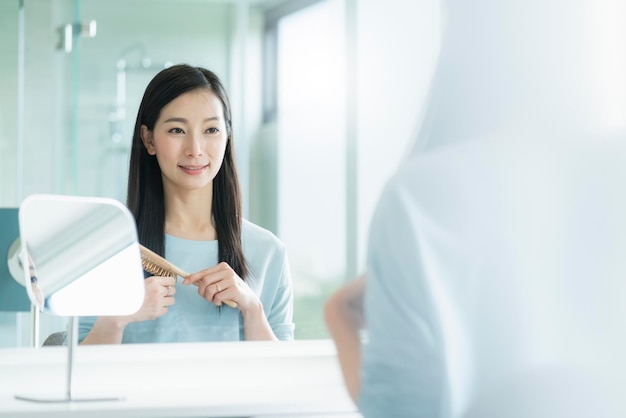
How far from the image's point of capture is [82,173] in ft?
4.32

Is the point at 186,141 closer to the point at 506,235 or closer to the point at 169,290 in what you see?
the point at 169,290

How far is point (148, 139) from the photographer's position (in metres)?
1.30

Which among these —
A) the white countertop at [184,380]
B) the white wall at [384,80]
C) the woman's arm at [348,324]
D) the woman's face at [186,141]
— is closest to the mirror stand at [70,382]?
the white countertop at [184,380]

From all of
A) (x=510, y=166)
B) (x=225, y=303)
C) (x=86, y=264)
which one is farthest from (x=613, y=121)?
(x=225, y=303)

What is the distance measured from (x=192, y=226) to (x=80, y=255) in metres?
0.33

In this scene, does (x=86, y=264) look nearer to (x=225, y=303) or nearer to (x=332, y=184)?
(x=225, y=303)

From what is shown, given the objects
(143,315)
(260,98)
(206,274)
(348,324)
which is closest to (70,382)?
(143,315)

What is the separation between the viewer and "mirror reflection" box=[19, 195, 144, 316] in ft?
3.12

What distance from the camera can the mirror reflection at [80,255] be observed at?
3.12ft

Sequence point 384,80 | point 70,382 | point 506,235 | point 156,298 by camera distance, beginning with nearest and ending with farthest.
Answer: point 506,235
point 70,382
point 156,298
point 384,80

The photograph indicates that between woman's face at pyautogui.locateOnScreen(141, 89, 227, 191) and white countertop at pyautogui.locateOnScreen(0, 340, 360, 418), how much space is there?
0.89 ft

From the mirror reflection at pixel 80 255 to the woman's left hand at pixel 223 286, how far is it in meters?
Result: 0.23

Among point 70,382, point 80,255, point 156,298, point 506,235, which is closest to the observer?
point 506,235

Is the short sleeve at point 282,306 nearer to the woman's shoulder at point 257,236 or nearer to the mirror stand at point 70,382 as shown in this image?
the woman's shoulder at point 257,236
